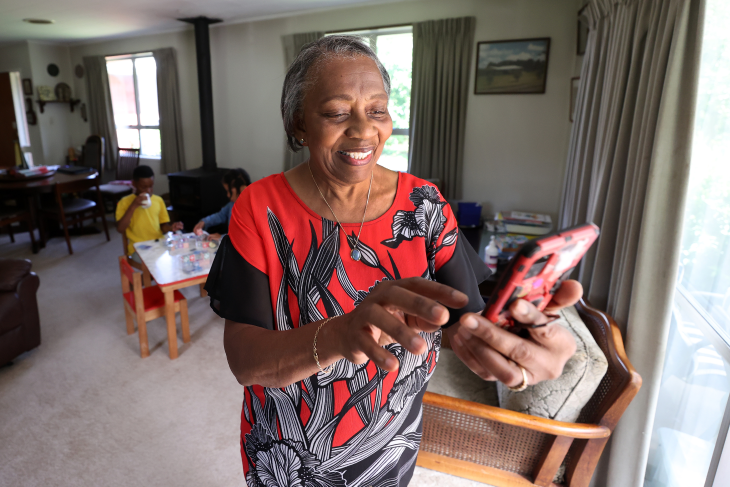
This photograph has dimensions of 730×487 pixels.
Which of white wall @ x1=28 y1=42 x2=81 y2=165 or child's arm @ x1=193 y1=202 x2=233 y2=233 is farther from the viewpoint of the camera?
white wall @ x1=28 y1=42 x2=81 y2=165

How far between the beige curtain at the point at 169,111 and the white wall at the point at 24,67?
2504 mm

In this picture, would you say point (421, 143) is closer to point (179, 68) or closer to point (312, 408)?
point (312, 408)

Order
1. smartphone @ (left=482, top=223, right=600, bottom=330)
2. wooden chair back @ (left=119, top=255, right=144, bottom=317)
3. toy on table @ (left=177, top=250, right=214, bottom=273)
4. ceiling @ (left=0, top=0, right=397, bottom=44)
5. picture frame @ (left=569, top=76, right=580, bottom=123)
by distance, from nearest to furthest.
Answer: smartphone @ (left=482, top=223, right=600, bottom=330) < wooden chair back @ (left=119, top=255, right=144, bottom=317) < toy on table @ (left=177, top=250, right=214, bottom=273) < picture frame @ (left=569, top=76, right=580, bottom=123) < ceiling @ (left=0, top=0, right=397, bottom=44)

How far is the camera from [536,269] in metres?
0.49

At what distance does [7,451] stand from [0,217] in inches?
131

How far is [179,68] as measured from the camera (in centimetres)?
561

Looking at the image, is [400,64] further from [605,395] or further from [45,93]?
[45,93]

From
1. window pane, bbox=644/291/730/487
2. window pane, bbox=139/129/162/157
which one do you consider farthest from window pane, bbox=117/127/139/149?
window pane, bbox=644/291/730/487

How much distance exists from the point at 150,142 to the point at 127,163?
52 centimetres

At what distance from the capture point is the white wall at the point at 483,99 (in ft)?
10.9

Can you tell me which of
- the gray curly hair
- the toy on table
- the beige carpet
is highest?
the gray curly hair

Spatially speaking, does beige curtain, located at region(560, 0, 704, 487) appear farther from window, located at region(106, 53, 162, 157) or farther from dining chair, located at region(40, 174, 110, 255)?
window, located at region(106, 53, 162, 157)

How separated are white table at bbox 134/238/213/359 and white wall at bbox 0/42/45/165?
562 cm

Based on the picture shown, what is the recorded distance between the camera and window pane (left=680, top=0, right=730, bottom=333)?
121 cm
